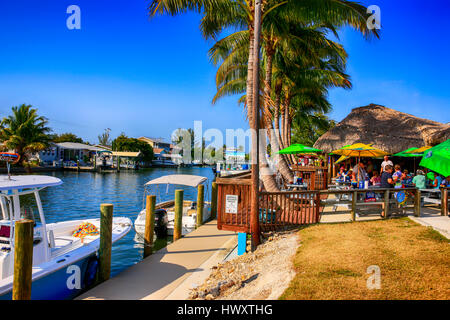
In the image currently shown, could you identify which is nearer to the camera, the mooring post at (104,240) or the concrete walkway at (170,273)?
the concrete walkway at (170,273)

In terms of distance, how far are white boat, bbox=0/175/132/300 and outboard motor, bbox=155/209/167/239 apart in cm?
474

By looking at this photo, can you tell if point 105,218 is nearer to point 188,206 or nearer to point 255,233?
point 255,233

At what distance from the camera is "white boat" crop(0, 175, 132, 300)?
658cm

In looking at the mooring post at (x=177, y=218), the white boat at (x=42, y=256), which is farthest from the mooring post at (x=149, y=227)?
the white boat at (x=42, y=256)

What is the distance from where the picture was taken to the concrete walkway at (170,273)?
6.89 meters

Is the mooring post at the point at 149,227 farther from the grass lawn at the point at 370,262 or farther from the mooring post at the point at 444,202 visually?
the mooring post at the point at 444,202

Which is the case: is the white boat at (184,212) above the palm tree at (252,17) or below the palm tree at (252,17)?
below

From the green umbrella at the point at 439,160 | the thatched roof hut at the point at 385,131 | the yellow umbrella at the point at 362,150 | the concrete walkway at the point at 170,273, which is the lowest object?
the concrete walkway at the point at 170,273

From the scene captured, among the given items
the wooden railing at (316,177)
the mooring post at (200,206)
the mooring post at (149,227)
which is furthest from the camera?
the wooden railing at (316,177)

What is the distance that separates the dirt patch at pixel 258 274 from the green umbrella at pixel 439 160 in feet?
11.8

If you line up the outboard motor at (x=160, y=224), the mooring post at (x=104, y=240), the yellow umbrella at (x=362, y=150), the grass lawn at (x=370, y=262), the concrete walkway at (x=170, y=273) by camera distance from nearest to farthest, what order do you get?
the grass lawn at (x=370, y=262) < the concrete walkway at (x=170, y=273) < the mooring post at (x=104, y=240) < the yellow umbrella at (x=362, y=150) < the outboard motor at (x=160, y=224)

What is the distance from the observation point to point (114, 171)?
209 ft

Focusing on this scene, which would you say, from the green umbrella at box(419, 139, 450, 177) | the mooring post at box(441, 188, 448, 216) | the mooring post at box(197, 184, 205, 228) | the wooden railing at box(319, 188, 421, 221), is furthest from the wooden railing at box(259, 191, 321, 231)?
the mooring post at box(197, 184, 205, 228)

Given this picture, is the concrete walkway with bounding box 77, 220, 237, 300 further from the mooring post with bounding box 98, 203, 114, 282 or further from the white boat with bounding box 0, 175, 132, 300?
the white boat with bounding box 0, 175, 132, 300
